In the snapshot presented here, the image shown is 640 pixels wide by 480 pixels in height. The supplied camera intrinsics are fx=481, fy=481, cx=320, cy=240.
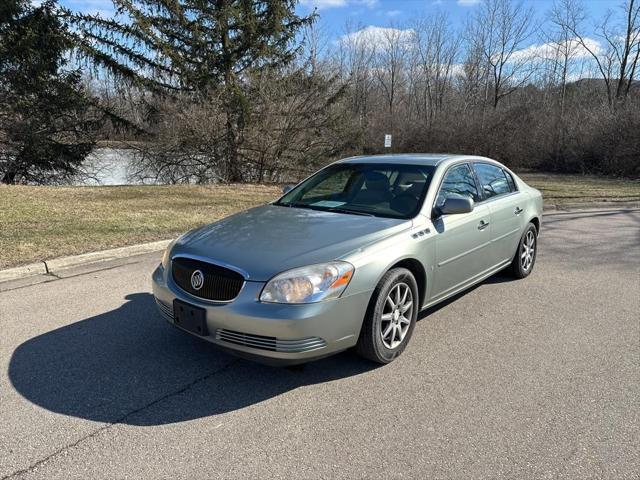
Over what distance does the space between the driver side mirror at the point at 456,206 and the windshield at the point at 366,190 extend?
22cm

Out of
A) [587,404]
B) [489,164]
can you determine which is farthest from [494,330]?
[489,164]

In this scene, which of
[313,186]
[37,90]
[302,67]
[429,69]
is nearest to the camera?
[313,186]

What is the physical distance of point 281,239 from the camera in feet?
11.5

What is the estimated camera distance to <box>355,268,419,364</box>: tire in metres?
3.36

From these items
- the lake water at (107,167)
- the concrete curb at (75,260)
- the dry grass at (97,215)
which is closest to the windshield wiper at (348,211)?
the concrete curb at (75,260)

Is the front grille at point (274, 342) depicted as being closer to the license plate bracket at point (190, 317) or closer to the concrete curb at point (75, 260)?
the license plate bracket at point (190, 317)

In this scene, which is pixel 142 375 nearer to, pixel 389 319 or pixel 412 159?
pixel 389 319

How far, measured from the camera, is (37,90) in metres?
15.6

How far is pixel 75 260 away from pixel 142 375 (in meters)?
3.42

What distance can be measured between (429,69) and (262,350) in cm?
4690

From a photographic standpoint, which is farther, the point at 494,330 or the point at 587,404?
the point at 494,330

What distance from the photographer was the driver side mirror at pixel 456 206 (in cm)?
400

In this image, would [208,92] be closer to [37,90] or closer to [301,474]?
[37,90]

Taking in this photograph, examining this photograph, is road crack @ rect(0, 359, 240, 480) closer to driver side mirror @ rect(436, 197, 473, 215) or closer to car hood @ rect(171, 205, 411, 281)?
car hood @ rect(171, 205, 411, 281)
